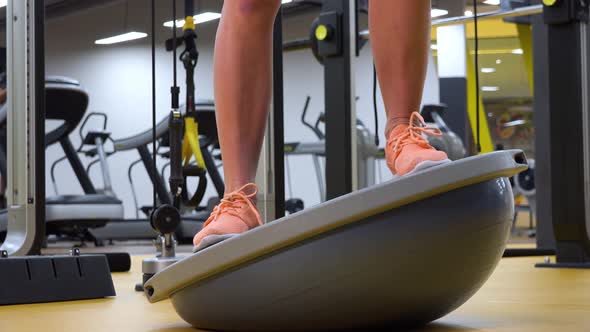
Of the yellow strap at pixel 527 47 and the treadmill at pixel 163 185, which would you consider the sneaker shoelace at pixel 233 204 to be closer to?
the treadmill at pixel 163 185

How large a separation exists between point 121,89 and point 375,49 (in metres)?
9.98

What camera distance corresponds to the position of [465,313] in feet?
3.82

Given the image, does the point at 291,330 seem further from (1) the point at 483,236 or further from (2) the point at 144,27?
(2) the point at 144,27

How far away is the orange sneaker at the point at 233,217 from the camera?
3.62 feet

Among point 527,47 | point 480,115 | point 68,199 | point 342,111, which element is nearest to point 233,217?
point 342,111

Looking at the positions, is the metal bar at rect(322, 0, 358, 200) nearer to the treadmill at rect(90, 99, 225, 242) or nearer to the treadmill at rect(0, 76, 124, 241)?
the treadmill at rect(0, 76, 124, 241)

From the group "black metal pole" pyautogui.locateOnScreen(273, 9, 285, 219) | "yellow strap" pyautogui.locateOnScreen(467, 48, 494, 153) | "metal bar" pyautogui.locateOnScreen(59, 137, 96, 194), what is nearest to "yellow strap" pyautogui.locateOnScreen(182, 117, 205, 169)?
"black metal pole" pyautogui.locateOnScreen(273, 9, 285, 219)

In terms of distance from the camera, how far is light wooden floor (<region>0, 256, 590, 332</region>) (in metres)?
1.01

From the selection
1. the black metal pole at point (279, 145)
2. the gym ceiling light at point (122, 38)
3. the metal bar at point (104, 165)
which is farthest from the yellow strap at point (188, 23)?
the gym ceiling light at point (122, 38)

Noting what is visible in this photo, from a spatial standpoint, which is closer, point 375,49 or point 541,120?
point 375,49

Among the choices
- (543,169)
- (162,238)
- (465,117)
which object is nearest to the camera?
(162,238)

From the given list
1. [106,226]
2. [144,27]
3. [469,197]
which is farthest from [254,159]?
[144,27]

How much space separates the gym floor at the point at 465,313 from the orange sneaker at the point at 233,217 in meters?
0.13

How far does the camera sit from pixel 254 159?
1168 millimetres
